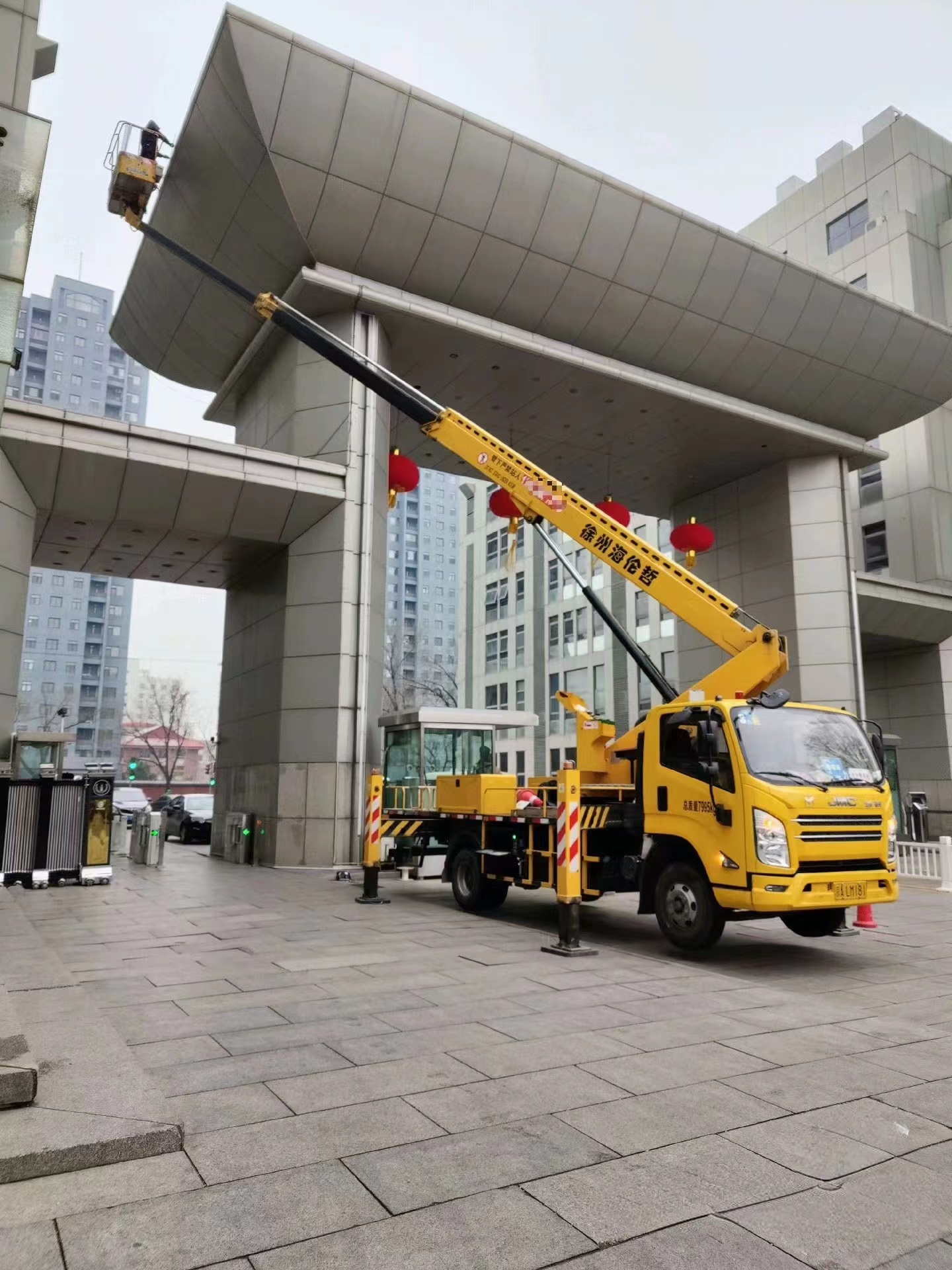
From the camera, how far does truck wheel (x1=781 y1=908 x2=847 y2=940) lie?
31.3 feet

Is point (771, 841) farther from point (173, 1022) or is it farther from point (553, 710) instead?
point (553, 710)

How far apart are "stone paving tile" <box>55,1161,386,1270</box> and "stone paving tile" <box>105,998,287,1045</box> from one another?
2370 millimetres

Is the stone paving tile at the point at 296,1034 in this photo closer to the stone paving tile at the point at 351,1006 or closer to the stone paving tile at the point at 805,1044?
the stone paving tile at the point at 351,1006

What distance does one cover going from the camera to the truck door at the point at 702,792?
27.3ft

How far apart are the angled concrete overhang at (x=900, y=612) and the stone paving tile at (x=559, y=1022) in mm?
21155

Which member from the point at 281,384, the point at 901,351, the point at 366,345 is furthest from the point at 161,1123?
the point at 901,351

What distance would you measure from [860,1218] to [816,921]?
677 centimetres

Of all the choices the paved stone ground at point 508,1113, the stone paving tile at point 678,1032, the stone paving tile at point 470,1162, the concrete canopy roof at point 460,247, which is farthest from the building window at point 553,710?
the stone paving tile at point 470,1162

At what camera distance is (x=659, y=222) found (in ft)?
64.1

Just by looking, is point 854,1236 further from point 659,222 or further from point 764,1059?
point 659,222

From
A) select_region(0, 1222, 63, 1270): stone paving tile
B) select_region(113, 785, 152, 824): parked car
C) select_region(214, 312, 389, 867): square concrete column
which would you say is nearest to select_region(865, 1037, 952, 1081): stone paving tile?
select_region(0, 1222, 63, 1270): stone paving tile

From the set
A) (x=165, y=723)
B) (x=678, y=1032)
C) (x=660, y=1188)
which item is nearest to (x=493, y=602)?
(x=165, y=723)

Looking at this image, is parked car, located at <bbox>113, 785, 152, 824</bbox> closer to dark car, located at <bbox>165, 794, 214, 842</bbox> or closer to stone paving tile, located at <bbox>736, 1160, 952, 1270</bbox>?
dark car, located at <bbox>165, 794, 214, 842</bbox>

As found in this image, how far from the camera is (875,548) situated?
99.2 ft
